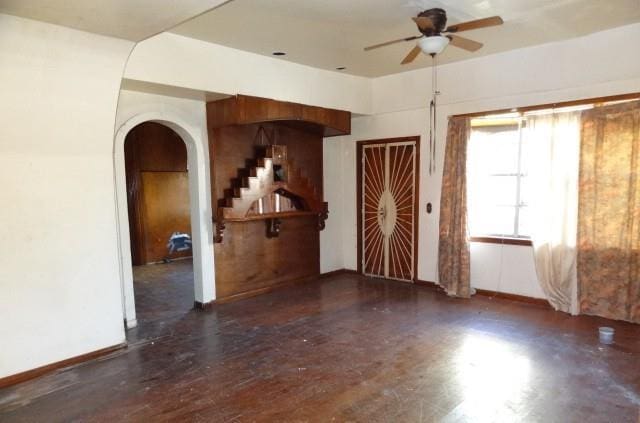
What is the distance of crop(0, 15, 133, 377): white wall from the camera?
3.05 m

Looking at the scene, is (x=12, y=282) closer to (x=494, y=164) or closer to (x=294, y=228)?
(x=294, y=228)

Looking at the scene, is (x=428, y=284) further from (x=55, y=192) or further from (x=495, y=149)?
(x=55, y=192)

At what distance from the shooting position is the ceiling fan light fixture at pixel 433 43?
338 centimetres

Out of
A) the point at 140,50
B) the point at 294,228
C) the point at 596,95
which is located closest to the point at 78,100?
the point at 140,50

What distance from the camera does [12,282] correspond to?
124 inches

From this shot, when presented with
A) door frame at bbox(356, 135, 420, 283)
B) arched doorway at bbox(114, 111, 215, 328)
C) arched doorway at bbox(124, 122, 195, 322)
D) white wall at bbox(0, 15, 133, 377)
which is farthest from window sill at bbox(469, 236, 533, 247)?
arched doorway at bbox(124, 122, 195, 322)

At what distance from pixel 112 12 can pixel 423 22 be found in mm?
2277

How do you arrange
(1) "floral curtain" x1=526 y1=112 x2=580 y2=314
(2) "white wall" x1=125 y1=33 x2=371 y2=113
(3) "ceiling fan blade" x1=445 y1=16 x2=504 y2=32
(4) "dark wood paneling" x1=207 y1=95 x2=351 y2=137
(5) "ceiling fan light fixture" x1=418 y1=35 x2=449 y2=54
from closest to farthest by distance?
(3) "ceiling fan blade" x1=445 y1=16 x2=504 y2=32
(5) "ceiling fan light fixture" x1=418 y1=35 x2=449 y2=54
(2) "white wall" x1=125 y1=33 x2=371 y2=113
(1) "floral curtain" x1=526 y1=112 x2=580 y2=314
(4) "dark wood paneling" x1=207 y1=95 x2=351 y2=137

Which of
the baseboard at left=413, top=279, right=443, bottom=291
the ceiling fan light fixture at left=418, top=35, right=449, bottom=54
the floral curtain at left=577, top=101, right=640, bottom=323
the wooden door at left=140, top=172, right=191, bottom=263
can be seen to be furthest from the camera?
the wooden door at left=140, top=172, right=191, bottom=263

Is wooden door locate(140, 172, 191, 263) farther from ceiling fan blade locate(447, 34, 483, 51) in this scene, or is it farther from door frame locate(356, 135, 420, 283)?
ceiling fan blade locate(447, 34, 483, 51)

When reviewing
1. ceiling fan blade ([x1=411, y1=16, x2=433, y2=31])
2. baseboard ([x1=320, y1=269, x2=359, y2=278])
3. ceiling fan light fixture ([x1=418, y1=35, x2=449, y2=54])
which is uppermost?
ceiling fan blade ([x1=411, y1=16, x2=433, y2=31])

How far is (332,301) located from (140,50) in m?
3.50

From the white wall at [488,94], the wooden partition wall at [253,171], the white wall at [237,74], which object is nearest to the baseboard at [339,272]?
the white wall at [488,94]

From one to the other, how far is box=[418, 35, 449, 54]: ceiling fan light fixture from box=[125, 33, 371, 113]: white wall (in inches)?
79.9
